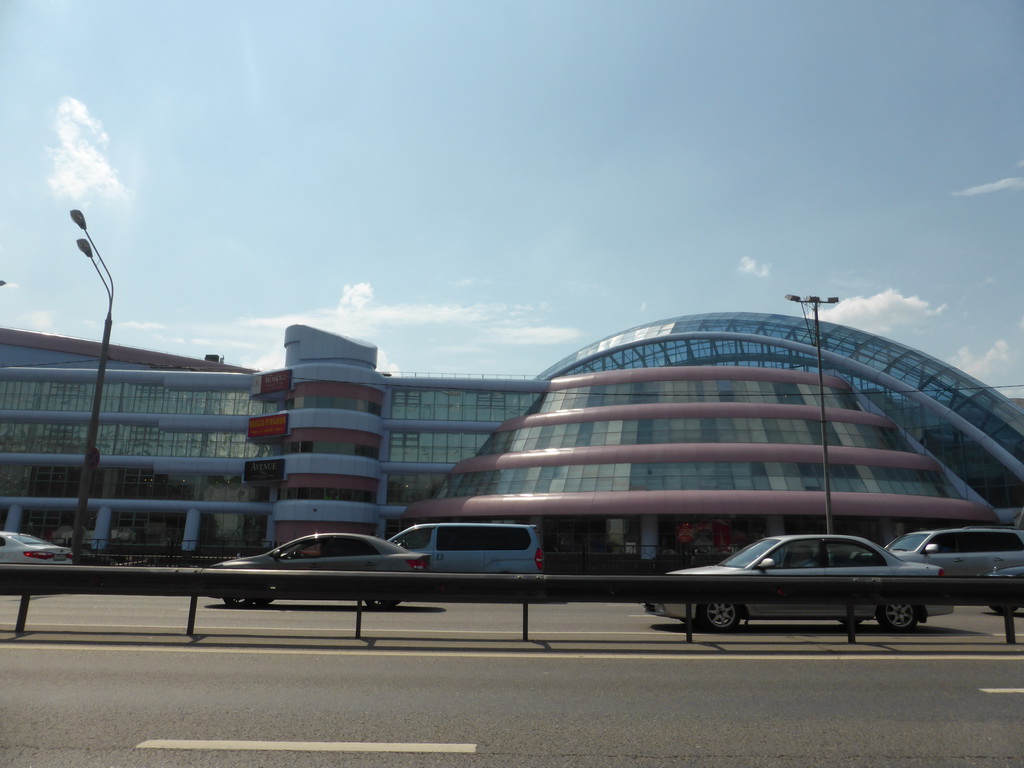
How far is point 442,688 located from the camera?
734 cm

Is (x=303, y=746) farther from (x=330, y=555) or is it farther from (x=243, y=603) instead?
(x=330, y=555)

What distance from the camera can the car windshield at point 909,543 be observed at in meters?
19.5

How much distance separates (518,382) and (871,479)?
79.5 ft

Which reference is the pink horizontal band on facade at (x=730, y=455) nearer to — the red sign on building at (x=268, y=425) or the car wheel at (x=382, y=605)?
the red sign on building at (x=268, y=425)

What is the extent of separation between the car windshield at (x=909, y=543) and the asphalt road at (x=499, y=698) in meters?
8.20

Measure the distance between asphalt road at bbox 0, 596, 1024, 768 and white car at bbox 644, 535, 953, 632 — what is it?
46 centimetres

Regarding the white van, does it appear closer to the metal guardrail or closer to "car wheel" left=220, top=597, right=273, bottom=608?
"car wheel" left=220, top=597, right=273, bottom=608

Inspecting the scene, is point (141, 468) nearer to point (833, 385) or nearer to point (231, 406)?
point (231, 406)

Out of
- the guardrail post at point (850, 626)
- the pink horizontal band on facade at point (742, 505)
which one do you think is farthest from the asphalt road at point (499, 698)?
the pink horizontal band on facade at point (742, 505)

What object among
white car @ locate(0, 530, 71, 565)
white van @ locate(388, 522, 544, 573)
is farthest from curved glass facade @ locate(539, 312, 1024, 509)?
white car @ locate(0, 530, 71, 565)

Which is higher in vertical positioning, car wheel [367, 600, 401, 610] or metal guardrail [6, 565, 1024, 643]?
metal guardrail [6, 565, 1024, 643]

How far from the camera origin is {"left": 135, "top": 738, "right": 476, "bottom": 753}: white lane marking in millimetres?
5242

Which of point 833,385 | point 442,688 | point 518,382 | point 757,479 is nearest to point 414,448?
point 518,382

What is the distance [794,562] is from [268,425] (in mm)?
43834
